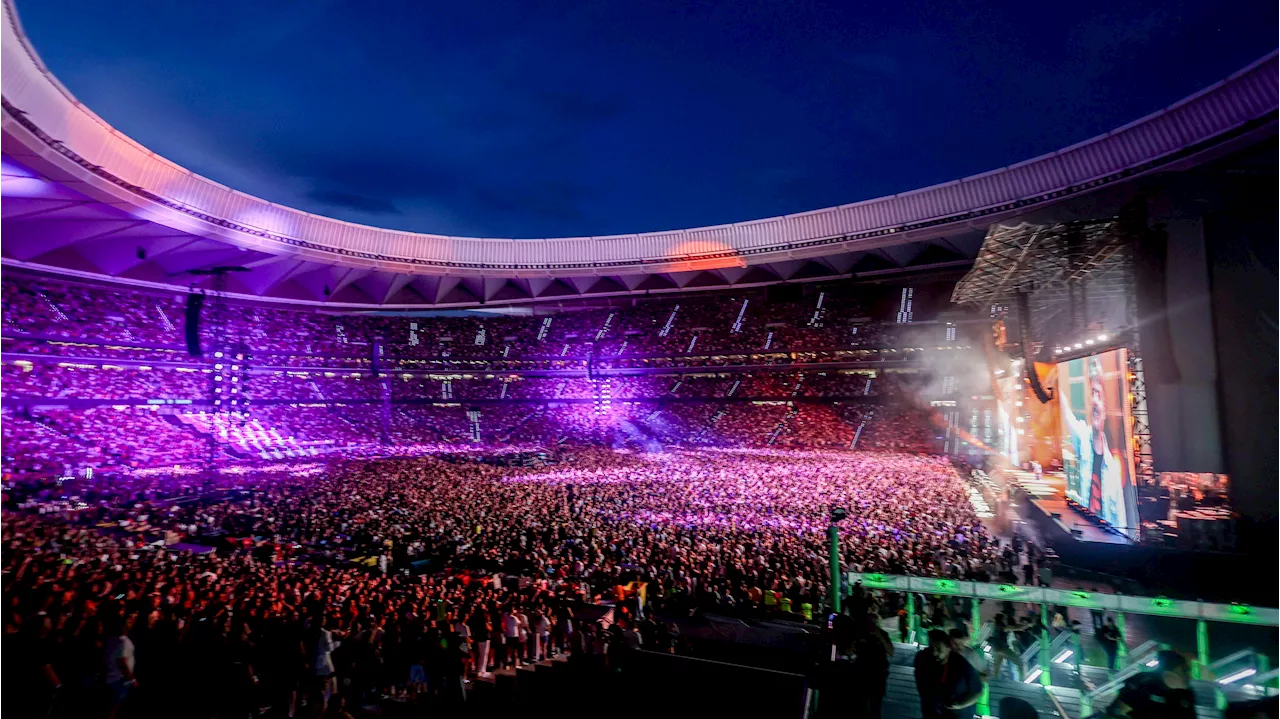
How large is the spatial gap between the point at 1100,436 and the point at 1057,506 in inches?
135

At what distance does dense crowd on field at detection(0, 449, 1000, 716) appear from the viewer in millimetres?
4828

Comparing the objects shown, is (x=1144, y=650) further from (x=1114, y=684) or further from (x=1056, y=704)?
(x=1056, y=704)

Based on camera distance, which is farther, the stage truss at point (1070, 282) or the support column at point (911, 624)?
the stage truss at point (1070, 282)

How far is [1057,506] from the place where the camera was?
15.9 m

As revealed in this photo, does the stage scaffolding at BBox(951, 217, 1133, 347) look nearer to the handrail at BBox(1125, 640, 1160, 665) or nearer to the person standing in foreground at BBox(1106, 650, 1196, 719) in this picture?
the handrail at BBox(1125, 640, 1160, 665)

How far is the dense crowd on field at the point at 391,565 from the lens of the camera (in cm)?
483

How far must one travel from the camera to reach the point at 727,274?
2845 cm

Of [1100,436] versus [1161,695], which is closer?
[1161,695]

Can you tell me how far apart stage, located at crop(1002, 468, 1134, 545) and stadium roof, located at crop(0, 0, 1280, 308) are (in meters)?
8.29

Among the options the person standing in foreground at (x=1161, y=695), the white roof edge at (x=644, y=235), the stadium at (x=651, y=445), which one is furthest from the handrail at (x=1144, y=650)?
the white roof edge at (x=644, y=235)

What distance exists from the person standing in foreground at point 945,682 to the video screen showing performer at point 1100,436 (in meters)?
10.4

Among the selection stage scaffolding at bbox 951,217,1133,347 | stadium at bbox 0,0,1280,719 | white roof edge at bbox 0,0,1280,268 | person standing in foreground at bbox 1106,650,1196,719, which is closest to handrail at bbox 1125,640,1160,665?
stadium at bbox 0,0,1280,719

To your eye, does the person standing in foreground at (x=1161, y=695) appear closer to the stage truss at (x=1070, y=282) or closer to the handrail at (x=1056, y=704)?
the handrail at (x=1056, y=704)

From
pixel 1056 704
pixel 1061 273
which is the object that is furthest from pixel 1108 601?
pixel 1061 273
